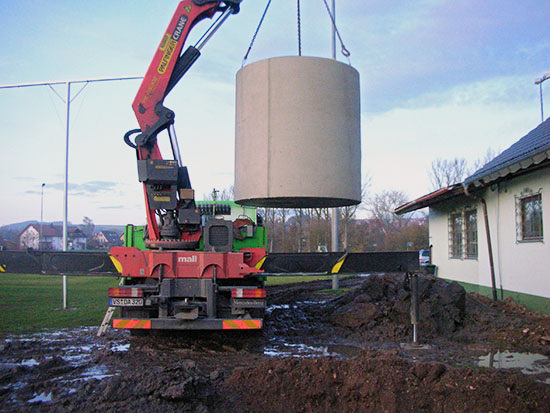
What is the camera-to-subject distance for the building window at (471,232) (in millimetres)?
12898

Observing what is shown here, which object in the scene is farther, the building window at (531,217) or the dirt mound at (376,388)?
Result: the building window at (531,217)

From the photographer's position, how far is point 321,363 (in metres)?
5.17

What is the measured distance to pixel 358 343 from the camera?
25.9ft

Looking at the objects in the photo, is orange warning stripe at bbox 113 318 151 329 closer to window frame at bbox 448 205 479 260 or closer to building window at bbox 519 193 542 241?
building window at bbox 519 193 542 241

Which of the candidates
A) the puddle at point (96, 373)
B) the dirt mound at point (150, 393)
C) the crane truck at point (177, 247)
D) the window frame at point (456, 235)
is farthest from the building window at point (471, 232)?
the puddle at point (96, 373)

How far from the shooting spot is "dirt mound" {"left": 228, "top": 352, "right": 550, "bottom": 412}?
183 inches

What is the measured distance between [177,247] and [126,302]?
1087 millimetres

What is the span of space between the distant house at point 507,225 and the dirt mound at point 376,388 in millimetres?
4317

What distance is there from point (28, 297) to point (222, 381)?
418 inches

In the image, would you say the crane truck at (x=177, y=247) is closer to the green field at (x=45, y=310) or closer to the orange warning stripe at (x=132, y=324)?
the orange warning stripe at (x=132, y=324)

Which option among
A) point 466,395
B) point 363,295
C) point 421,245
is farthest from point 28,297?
point 421,245

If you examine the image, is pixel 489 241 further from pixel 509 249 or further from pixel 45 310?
pixel 45 310

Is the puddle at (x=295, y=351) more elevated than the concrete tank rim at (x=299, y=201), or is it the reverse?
the concrete tank rim at (x=299, y=201)

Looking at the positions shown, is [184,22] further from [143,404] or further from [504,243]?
[504,243]
